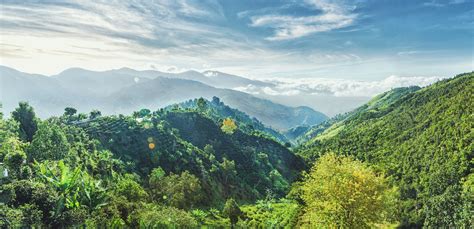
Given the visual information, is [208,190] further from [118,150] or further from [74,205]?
[74,205]

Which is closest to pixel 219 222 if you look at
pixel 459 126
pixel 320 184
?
pixel 320 184

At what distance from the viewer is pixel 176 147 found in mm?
129125

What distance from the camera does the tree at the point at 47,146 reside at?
6681 cm

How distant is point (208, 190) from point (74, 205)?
214 feet

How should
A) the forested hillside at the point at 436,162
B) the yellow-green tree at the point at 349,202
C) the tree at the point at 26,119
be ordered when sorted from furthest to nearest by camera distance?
1. the forested hillside at the point at 436,162
2. the tree at the point at 26,119
3. the yellow-green tree at the point at 349,202

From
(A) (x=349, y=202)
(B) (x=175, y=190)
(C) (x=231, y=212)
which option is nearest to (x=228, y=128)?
(C) (x=231, y=212)

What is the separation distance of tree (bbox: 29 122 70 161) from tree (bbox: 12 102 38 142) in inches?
186

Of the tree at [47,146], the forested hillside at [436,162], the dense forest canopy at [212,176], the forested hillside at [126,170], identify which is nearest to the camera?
the forested hillside at [126,170]

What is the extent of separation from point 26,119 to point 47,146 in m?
17.7

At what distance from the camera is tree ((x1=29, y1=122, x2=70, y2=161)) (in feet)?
219

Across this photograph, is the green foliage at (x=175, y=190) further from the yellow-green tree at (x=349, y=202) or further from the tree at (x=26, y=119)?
the yellow-green tree at (x=349, y=202)

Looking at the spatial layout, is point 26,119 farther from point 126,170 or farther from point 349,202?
point 349,202

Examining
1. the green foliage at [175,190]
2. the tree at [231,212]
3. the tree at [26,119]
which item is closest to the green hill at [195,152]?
the green foliage at [175,190]

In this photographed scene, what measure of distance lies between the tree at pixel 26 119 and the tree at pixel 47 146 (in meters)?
4.73
